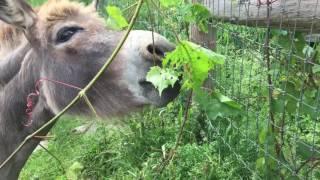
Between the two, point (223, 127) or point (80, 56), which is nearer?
→ point (80, 56)

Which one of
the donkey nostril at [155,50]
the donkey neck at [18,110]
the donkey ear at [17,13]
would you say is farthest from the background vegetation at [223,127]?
the donkey ear at [17,13]

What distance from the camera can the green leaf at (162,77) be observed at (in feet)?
7.44

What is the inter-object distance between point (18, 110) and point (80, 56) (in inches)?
21.8

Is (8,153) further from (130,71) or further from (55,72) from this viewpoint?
(130,71)

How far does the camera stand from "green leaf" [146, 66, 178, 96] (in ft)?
7.44

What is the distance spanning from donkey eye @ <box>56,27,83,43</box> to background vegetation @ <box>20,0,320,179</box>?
1.09 ft

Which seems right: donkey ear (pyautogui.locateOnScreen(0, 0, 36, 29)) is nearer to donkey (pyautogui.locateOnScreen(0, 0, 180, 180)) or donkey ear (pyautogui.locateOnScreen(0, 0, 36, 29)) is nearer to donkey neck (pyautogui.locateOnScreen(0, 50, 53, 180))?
donkey (pyautogui.locateOnScreen(0, 0, 180, 180))

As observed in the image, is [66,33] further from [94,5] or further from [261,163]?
[261,163]

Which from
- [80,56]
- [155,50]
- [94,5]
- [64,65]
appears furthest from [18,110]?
[155,50]

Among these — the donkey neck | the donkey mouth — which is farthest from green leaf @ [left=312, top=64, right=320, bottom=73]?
the donkey neck

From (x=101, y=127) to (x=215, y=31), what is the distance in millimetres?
1600

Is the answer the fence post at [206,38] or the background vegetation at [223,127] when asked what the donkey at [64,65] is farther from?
the fence post at [206,38]

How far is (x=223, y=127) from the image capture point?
4.08 m

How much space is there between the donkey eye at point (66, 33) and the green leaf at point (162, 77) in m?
0.88
